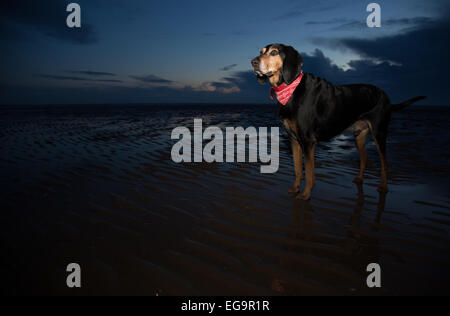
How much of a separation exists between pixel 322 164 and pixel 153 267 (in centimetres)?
465

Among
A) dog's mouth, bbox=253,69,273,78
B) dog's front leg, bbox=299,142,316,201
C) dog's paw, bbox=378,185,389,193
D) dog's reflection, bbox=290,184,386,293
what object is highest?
dog's mouth, bbox=253,69,273,78

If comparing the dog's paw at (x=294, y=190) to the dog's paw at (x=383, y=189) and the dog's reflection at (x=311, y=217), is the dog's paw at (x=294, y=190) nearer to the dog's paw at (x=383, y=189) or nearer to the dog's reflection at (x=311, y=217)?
the dog's reflection at (x=311, y=217)

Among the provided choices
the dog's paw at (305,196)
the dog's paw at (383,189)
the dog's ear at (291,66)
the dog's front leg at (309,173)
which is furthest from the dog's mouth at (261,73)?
the dog's paw at (383,189)

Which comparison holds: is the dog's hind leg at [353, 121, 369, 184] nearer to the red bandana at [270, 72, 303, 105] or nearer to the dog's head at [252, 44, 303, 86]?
the red bandana at [270, 72, 303, 105]

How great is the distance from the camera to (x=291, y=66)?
366cm

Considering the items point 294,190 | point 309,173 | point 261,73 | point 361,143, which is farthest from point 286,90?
point 361,143

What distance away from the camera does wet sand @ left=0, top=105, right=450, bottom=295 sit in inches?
76.7

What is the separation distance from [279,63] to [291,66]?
0.21 m

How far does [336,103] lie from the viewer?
12.8 feet

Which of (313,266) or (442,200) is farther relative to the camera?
(442,200)

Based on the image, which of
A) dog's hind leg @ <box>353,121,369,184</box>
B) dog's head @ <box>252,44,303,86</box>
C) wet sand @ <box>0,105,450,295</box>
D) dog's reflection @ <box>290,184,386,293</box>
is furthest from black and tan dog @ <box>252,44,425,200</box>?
wet sand @ <box>0,105,450,295</box>

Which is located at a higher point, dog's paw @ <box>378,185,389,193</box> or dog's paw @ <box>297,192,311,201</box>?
dog's paw @ <box>378,185,389,193</box>
